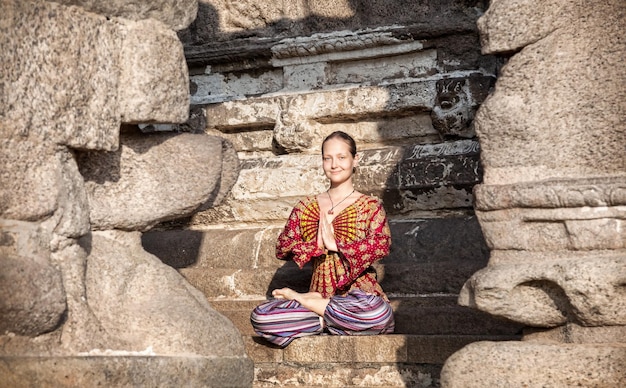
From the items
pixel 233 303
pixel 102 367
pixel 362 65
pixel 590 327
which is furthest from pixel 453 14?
pixel 102 367

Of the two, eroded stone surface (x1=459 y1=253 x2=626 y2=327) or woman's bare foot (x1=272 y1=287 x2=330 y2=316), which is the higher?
eroded stone surface (x1=459 y1=253 x2=626 y2=327)

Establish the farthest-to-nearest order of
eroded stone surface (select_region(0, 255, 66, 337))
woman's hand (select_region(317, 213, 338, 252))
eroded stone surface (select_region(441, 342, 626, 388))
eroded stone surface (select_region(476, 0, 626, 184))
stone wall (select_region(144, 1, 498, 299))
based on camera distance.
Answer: stone wall (select_region(144, 1, 498, 299)) → woman's hand (select_region(317, 213, 338, 252)) → eroded stone surface (select_region(476, 0, 626, 184)) → eroded stone surface (select_region(441, 342, 626, 388)) → eroded stone surface (select_region(0, 255, 66, 337))

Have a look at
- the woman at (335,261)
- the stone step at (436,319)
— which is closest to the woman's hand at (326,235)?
the woman at (335,261)

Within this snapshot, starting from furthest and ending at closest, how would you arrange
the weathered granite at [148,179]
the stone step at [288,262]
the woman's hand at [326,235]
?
the stone step at [288,262]
the woman's hand at [326,235]
the weathered granite at [148,179]

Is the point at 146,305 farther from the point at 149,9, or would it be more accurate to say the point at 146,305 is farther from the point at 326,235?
the point at 326,235

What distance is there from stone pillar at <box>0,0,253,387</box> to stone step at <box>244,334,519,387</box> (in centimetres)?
58

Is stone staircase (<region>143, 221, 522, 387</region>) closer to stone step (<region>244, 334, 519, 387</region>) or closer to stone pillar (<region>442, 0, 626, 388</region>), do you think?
stone step (<region>244, 334, 519, 387</region>)

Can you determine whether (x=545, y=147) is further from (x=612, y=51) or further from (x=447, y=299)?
(x=447, y=299)

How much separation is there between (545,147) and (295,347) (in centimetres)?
158

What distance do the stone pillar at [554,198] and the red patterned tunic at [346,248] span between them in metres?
1.14

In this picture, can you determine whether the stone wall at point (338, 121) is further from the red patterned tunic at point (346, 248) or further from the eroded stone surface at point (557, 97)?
the eroded stone surface at point (557, 97)

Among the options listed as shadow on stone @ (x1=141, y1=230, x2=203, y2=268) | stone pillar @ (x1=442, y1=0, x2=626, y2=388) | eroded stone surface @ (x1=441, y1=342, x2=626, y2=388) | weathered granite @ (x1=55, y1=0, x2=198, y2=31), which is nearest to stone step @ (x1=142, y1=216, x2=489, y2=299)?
shadow on stone @ (x1=141, y1=230, x2=203, y2=268)

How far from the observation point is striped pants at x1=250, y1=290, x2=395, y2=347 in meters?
5.39

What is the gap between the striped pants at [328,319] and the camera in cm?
539
